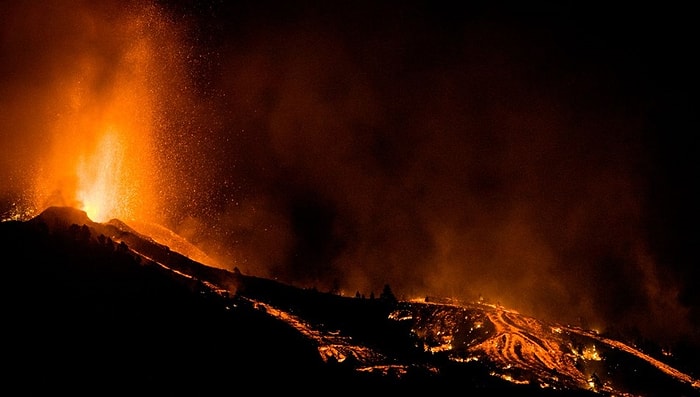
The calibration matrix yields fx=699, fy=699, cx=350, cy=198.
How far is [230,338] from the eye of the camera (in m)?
72.5

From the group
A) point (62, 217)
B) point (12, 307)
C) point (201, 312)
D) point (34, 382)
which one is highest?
point (62, 217)

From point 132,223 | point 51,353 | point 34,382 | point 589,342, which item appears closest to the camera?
point 34,382

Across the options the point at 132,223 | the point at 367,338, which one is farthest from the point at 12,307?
the point at 132,223

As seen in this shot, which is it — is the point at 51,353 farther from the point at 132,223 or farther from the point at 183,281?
the point at 132,223

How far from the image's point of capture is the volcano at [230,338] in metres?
63.7

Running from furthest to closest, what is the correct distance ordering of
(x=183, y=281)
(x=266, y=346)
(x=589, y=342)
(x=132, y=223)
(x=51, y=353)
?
(x=132, y=223), (x=589, y=342), (x=183, y=281), (x=266, y=346), (x=51, y=353)

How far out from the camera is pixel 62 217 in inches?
3319

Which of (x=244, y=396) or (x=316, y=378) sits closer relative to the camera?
(x=244, y=396)

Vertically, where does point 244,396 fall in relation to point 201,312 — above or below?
below

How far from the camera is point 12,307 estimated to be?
69312 millimetres

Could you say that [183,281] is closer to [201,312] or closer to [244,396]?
[201,312]

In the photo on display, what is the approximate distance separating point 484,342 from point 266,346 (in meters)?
29.0

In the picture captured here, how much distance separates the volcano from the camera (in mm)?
63656

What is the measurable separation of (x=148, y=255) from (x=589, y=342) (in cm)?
6105
